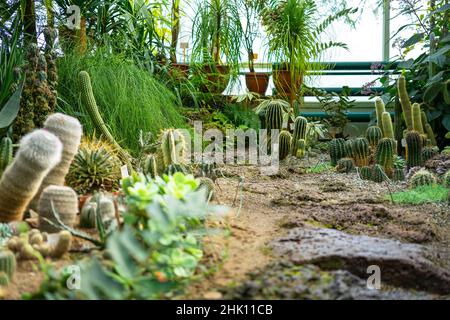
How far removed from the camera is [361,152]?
4.02 metres

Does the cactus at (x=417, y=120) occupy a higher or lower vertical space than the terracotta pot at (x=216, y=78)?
lower

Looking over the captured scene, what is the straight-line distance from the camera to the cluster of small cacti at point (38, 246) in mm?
1740

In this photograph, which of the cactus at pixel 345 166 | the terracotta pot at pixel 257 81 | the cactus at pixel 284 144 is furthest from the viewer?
the terracotta pot at pixel 257 81

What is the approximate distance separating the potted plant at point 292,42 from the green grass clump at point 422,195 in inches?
94.7

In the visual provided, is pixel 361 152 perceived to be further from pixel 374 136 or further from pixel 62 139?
pixel 62 139

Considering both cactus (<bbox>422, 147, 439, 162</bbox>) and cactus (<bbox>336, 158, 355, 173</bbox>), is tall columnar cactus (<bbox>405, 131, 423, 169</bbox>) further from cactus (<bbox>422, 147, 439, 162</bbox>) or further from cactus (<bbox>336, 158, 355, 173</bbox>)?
cactus (<bbox>336, 158, 355, 173</bbox>)

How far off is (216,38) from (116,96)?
188 centimetres

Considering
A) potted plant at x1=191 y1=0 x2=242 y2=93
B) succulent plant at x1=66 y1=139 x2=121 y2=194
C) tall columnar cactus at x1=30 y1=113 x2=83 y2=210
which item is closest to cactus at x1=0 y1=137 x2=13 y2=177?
tall columnar cactus at x1=30 y1=113 x2=83 y2=210

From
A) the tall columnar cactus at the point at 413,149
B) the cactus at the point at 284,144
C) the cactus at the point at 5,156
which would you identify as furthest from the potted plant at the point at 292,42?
the cactus at the point at 5,156

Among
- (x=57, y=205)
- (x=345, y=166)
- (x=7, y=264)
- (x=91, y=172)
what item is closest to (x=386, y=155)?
(x=345, y=166)

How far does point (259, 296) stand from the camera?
1.46 m

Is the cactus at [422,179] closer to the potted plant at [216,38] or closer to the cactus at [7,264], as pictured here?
the cactus at [7,264]

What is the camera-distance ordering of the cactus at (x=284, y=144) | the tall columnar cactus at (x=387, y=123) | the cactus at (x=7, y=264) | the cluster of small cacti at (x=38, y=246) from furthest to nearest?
the cactus at (x=284, y=144) < the tall columnar cactus at (x=387, y=123) < the cluster of small cacti at (x=38, y=246) < the cactus at (x=7, y=264)

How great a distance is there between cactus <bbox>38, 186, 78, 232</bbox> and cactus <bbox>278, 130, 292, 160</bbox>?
8.19ft
